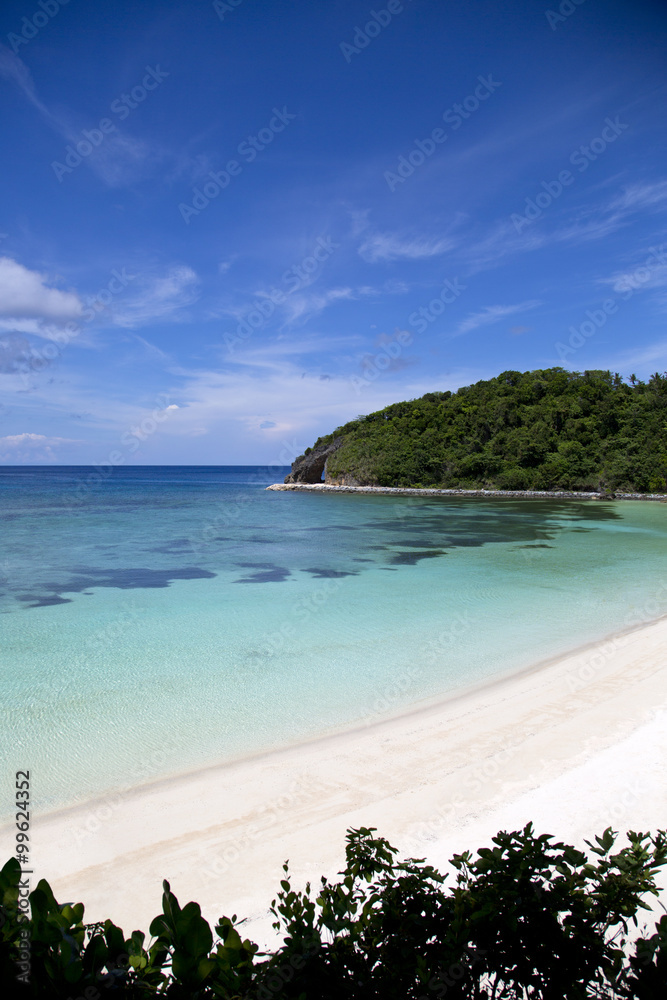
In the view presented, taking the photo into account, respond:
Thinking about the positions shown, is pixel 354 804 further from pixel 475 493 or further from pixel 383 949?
pixel 475 493

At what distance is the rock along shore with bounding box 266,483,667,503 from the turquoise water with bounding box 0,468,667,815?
2807cm

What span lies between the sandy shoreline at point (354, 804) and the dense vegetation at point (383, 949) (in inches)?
82.6

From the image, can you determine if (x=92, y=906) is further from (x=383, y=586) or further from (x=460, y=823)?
(x=383, y=586)

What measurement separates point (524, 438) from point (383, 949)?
62.5 meters

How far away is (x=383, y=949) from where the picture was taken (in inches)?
64.5

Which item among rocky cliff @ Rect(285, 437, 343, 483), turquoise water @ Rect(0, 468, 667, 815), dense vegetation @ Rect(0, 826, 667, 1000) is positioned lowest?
turquoise water @ Rect(0, 468, 667, 815)

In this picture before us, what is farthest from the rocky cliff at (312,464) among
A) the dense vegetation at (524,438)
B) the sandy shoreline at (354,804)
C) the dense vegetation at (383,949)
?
the dense vegetation at (383,949)

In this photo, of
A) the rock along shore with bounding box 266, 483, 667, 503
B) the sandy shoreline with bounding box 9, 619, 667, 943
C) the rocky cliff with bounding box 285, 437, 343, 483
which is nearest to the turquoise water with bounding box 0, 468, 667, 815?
the sandy shoreline with bounding box 9, 619, 667, 943

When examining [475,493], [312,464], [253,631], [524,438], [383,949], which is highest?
[524,438]

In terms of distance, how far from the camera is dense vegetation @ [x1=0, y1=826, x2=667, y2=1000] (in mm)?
1357

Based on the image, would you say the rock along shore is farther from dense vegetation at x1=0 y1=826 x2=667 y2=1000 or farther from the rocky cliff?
dense vegetation at x1=0 y1=826 x2=667 y2=1000

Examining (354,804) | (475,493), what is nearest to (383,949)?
(354,804)

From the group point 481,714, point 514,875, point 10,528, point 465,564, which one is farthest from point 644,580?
point 10,528

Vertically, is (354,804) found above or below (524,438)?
below
